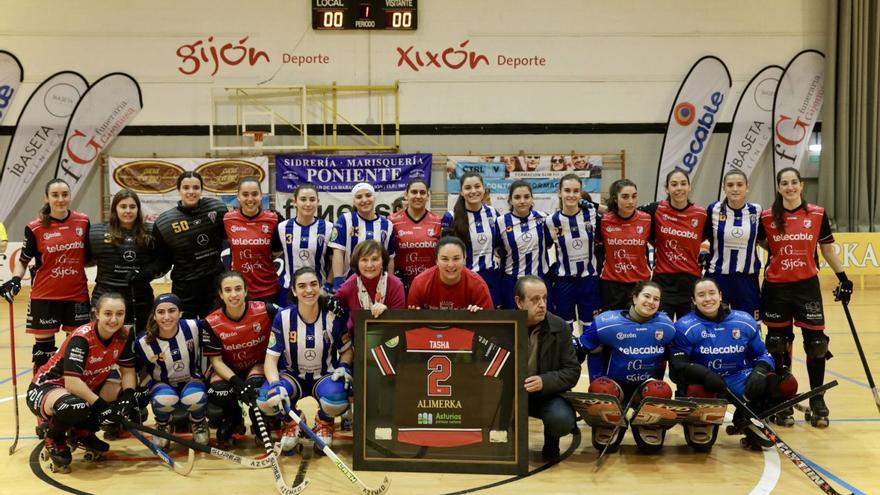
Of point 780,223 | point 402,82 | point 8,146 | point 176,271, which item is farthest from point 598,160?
point 8,146

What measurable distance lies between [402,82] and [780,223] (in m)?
9.29

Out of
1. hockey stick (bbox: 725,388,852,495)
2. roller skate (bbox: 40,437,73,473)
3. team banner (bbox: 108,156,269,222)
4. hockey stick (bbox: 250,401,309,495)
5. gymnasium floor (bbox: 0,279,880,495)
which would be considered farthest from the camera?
team banner (bbox: 108,156,269,222)

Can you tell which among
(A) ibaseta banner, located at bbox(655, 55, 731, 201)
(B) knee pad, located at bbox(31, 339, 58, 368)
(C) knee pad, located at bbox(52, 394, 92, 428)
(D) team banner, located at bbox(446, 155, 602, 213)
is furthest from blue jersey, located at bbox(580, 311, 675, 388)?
(A) ibaseta banner, located at bbox(655, 55, 731, 201)

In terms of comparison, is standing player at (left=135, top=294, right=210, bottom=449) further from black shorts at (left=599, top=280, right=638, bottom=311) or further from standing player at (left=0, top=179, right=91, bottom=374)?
black shorts at (left=599, top=280, right=638, bottom=311)

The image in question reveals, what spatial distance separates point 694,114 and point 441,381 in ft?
36.3

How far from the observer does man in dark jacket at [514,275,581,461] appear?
4.13 m

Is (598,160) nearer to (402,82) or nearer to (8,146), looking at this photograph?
(402,82)

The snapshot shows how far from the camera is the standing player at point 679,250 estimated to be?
532cm

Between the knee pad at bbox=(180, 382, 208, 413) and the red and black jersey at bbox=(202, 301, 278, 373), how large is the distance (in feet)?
0.74

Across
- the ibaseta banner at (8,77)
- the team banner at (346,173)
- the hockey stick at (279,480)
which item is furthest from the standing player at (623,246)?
the ibaseta banner at (8,77)

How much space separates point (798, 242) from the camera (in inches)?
198

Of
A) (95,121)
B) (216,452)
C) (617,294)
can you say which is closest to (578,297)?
(617,294)

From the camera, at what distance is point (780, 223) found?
199 inches

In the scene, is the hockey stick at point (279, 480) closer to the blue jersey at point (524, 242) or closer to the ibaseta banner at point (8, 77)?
the blue jersey at point (524, 242)
